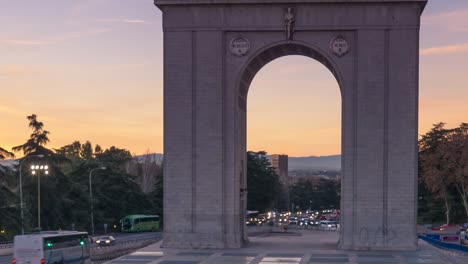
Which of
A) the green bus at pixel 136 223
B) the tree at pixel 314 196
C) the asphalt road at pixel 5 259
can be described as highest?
the asphalt road at pixel 5 259

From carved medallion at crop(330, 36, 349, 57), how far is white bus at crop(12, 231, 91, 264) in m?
19.0

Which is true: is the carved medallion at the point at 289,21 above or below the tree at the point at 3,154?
above

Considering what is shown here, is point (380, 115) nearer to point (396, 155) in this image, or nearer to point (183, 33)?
point (396, 155)

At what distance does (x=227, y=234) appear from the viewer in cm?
4544

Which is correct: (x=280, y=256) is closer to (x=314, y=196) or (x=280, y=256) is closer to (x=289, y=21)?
(x=289, y=21)

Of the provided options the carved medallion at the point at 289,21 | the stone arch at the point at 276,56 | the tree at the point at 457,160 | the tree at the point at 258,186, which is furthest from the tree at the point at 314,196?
the carved medallion at the point at 289,21

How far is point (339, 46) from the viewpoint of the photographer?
4484 cm

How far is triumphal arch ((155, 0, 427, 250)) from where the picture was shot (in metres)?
44.2

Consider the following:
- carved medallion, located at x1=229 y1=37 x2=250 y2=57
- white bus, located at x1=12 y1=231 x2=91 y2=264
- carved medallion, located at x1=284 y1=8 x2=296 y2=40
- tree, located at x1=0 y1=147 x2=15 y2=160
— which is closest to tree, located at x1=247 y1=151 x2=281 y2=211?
tree, located at x1=0 y1=147 x2=15 y2=160

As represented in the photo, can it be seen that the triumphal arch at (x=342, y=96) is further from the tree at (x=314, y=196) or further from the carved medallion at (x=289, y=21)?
the tree at (x=314, y=196)

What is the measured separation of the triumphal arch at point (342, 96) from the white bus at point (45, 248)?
662 centimetres

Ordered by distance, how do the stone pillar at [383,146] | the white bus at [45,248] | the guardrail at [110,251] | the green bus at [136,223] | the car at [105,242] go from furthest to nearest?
the green bus at [136,223], the car at [105,242], the guardrail at [110,251], the stone pillar at [383,146], the white bus at [45,248]

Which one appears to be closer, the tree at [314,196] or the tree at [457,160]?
the tree at [457,160]

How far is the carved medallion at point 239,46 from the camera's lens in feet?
149
